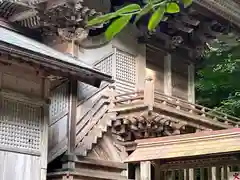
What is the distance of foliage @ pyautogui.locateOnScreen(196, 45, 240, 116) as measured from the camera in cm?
1422

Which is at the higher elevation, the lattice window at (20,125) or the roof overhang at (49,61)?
the roof overhang at (49,61)

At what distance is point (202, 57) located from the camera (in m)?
15.5

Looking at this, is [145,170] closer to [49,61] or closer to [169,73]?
[49,61]

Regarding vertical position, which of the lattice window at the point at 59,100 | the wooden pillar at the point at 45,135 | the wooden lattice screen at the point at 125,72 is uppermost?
the wooden lattice screen at the point at 125,72

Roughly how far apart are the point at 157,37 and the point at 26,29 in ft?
12.8

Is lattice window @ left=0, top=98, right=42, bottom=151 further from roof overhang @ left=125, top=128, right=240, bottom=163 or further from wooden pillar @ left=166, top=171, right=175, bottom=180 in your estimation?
wooden pillar @ left=166, top=171, right=175, bottom=180

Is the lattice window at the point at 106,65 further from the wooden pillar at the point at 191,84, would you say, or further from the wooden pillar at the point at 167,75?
the wooden pillar at the point at 191,84

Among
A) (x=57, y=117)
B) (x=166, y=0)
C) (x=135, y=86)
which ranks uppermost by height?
(x=135, y=86)

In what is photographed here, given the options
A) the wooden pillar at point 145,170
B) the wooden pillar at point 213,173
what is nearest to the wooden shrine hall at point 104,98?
the wooden pillar at point 145,170

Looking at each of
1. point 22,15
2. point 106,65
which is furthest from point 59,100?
point 22,15

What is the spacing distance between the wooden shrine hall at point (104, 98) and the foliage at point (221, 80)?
19.5 inches

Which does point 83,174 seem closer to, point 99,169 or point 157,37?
point 99,169

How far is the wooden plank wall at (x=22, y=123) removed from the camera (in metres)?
8.54

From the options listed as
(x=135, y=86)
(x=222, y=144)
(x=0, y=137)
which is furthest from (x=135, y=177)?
(x=222, y=144)
